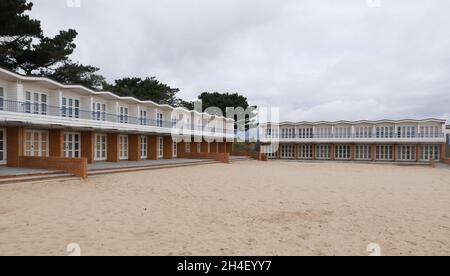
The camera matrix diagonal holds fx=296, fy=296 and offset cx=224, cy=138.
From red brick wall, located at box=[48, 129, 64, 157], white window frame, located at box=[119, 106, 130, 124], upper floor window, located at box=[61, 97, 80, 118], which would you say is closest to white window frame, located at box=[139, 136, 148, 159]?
white window frame, located at box=[119, 106, 130, 124]

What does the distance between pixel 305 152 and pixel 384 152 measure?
9.85 meters

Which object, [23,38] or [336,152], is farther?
[336,152]

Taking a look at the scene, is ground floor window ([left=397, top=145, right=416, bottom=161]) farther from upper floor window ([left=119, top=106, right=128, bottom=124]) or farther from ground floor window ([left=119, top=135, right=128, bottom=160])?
upper floor window ([left=119, top=106, right=128, bottom=124])

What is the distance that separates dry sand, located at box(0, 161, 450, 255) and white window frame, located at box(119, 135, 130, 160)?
513 inches

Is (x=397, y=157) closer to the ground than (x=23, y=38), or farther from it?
closer to the ground

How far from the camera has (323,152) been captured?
134 ft

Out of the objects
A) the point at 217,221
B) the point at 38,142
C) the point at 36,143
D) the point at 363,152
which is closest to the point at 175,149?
the point at 38,142

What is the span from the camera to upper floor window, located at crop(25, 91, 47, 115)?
1758 centimetres

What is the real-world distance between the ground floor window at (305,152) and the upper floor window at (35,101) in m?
32.5

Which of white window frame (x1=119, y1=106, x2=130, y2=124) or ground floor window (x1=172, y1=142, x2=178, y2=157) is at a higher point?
white window frame (x1=119, y1=106, x2=130, y2=124)
